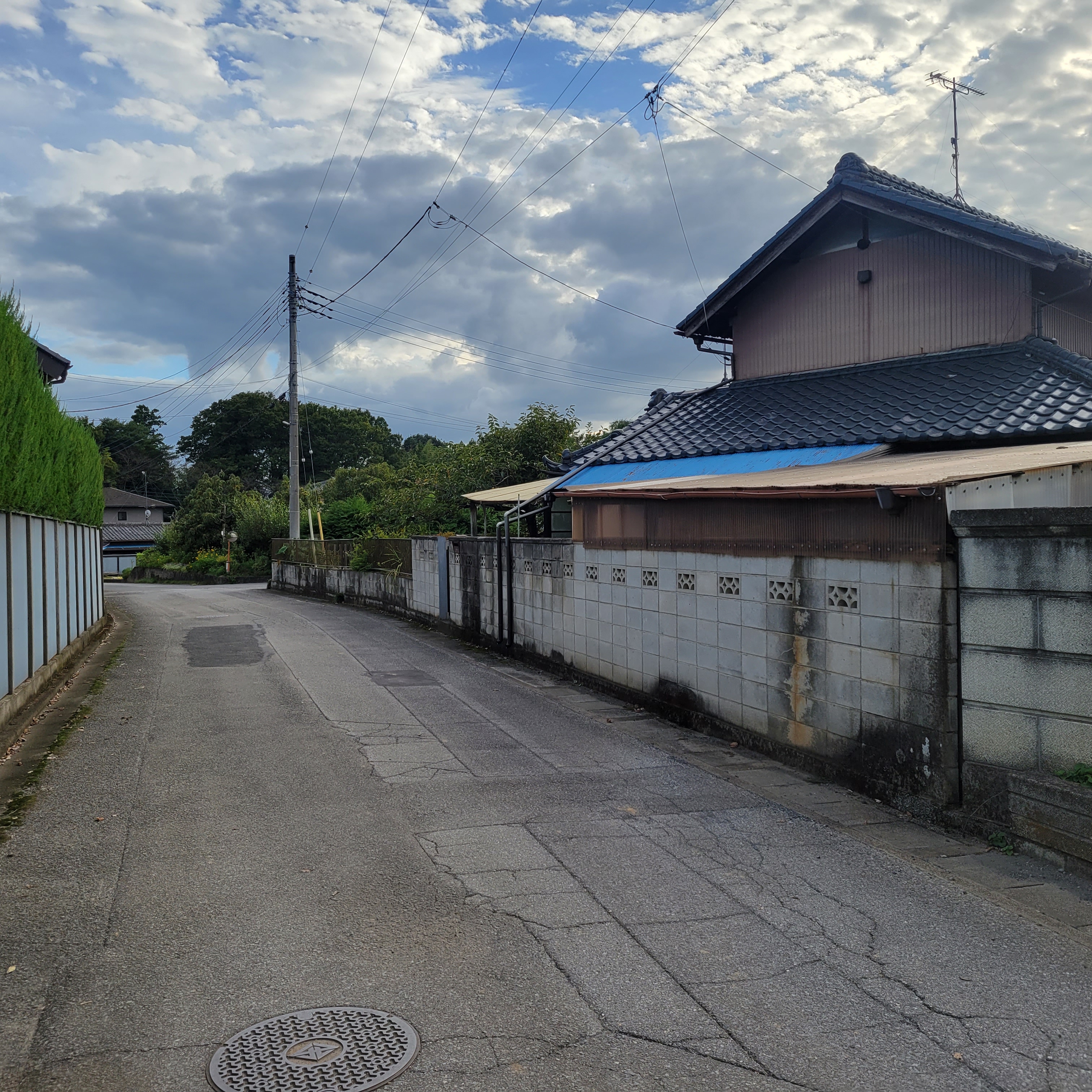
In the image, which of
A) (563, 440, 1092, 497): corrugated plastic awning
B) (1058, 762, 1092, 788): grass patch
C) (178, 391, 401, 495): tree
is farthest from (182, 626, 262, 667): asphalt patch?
(178, 391, 401, 495): tree

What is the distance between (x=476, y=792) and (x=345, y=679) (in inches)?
234

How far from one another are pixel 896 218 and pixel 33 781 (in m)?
11.8

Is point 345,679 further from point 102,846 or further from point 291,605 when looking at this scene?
point 291,605

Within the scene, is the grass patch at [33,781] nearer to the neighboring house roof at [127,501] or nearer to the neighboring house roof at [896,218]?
the neighboring house roof at [896,218]

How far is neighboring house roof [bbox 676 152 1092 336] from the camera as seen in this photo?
10.6 metres

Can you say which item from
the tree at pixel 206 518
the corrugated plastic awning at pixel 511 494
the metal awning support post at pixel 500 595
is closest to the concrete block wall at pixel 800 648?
the metal awning support post at pixel 500 595

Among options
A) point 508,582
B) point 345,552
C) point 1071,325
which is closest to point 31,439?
point 508,582

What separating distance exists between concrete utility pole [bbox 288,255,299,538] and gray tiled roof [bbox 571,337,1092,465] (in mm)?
19810

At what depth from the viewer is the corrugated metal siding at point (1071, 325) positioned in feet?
37.8

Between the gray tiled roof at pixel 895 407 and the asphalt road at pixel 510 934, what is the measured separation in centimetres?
466

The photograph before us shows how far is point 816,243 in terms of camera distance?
44.8ft

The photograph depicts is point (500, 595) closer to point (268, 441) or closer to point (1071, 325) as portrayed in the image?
point (1071, 325)

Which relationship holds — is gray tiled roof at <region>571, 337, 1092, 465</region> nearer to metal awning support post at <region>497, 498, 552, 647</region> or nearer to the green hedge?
metal awning support post at <region>497, 498, 552, 647</region>

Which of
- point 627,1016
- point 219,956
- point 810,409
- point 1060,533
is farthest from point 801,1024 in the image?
point 810,409
